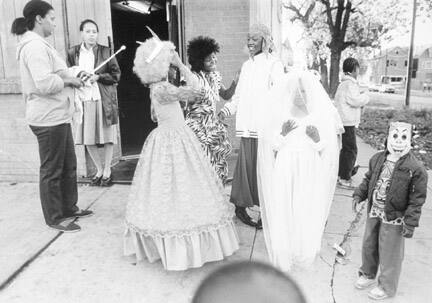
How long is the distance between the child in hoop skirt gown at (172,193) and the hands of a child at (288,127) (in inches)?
25.4

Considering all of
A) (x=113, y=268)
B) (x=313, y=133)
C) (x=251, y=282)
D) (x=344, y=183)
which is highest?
(x=251, y=282)

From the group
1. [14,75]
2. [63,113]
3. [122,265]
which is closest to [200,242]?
[122,265]

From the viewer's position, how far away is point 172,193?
3.00 m

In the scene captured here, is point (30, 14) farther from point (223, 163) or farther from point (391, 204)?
point (391, 204)

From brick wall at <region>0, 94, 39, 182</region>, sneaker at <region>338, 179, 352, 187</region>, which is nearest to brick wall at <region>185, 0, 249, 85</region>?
sneaker at <region>338, 179, 352, 187</region>

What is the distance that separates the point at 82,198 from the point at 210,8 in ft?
10.3

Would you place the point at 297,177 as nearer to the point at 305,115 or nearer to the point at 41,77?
the point at 305,115

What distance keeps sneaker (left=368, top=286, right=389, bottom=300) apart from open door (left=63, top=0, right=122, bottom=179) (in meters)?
3.81

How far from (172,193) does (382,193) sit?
140 centimetres

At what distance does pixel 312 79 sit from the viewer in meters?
3.22

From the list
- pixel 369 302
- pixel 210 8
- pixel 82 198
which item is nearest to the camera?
pixel 369 302

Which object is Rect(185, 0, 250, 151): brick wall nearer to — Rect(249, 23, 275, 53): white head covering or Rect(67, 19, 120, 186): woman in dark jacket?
Rect(67, 19, 120, 186): woman in dark jacket

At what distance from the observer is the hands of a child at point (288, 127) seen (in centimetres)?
322

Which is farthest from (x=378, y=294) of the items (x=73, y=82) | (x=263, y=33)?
(x=73, y=82)
